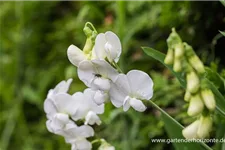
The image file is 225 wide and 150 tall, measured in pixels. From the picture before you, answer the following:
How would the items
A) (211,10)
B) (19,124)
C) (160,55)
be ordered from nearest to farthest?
1. (160,55)
2. (211,10)
3. (19,124)

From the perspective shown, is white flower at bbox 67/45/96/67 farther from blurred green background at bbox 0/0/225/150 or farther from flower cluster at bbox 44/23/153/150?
blurred green background at bbox 0/0/225/150

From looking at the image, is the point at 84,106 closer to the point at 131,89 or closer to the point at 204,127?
the point at 131,89

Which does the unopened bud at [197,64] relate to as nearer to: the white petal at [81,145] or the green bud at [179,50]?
the green bud at [179,50]

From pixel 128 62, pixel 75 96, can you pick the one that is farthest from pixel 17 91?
pixel 75 96

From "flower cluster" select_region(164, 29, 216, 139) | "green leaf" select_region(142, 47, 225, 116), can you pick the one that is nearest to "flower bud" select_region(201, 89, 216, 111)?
"flower cluster" select_region(164, 29, 216, 139)

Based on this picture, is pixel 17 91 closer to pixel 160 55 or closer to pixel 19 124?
pixel 19 124

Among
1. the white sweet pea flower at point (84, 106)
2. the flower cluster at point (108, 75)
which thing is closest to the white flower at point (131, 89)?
the flower cluster at point (108, 75)
